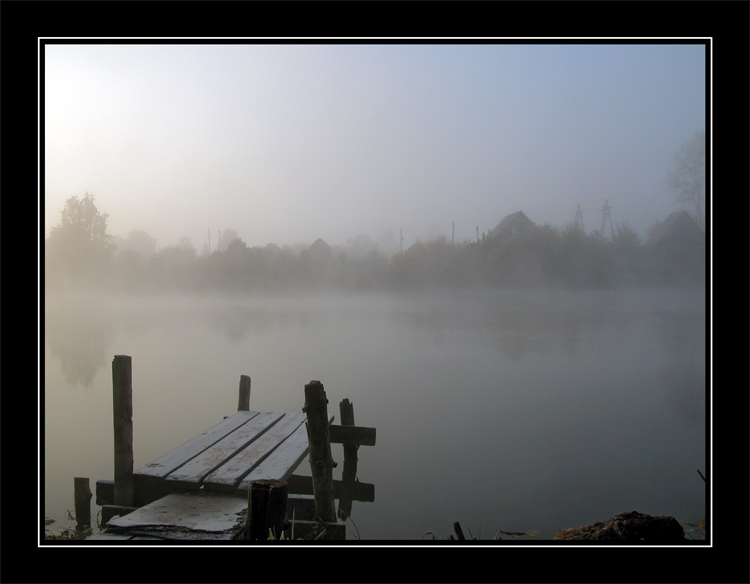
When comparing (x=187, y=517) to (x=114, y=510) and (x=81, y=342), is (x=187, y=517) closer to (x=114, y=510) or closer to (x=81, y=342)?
(x=114, y=510)

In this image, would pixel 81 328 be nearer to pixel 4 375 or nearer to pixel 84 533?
pixel 84 533

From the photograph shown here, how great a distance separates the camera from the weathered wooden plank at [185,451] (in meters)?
4.05

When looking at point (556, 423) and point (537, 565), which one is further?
point (556, 423)

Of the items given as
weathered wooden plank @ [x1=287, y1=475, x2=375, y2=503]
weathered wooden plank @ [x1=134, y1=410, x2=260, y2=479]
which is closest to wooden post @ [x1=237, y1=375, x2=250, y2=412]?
weathered wooden plank @ [x1=134, y1=410, x2=260, y2=479]

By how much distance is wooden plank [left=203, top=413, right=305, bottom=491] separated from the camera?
3.81 meters

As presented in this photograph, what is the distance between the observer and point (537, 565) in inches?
64.7

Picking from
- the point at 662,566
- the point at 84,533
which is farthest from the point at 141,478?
the point at 662,566

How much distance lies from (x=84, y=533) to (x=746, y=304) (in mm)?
5453

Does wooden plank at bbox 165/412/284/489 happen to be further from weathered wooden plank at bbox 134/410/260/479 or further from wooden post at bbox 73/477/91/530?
wooden post at bbox 73/477/91/530

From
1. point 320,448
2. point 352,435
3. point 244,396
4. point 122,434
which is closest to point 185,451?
point 122,434

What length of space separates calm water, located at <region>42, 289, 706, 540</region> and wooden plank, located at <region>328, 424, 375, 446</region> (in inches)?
36.6

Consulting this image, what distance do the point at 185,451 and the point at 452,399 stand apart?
10146 millimetres

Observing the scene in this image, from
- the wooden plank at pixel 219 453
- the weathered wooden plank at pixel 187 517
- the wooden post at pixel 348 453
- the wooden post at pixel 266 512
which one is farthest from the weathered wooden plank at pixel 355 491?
the wooden post at pixel 266 512

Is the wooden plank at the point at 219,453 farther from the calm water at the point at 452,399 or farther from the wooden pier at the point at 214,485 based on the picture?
the calm water at the point at 452,399
